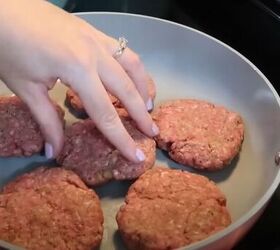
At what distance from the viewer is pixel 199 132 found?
41.2 inches

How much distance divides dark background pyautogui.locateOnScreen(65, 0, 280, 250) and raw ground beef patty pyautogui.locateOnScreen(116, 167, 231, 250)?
9 centimetres

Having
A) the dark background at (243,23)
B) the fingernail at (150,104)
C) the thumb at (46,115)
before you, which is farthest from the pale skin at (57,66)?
the dark background at (243,23)

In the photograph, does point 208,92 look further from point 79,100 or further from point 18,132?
point 18,132

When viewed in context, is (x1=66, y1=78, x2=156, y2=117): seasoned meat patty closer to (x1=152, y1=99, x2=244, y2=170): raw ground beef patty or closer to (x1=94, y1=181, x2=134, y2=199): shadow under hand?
(x1=152, y1=99, x2=244, y2=170): raw ground beef patty

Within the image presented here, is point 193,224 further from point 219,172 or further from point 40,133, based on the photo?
point 40,133

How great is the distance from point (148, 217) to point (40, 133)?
29 centimetres

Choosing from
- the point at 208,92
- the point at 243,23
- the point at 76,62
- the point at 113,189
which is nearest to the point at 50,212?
the point at 113,189

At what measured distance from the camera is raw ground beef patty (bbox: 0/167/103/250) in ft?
2.78

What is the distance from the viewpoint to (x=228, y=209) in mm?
938

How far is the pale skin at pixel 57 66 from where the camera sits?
0.86 metres

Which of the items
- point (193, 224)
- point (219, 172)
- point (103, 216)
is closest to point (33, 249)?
point (103, 216)

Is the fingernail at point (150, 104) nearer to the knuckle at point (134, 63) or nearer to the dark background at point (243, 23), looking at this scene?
the knuckle at point (134, 63)

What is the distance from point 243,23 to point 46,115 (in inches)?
18.5

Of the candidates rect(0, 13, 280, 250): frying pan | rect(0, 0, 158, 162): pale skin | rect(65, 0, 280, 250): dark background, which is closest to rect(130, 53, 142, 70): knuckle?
rect(0, 0, 158, 162): pale skin
